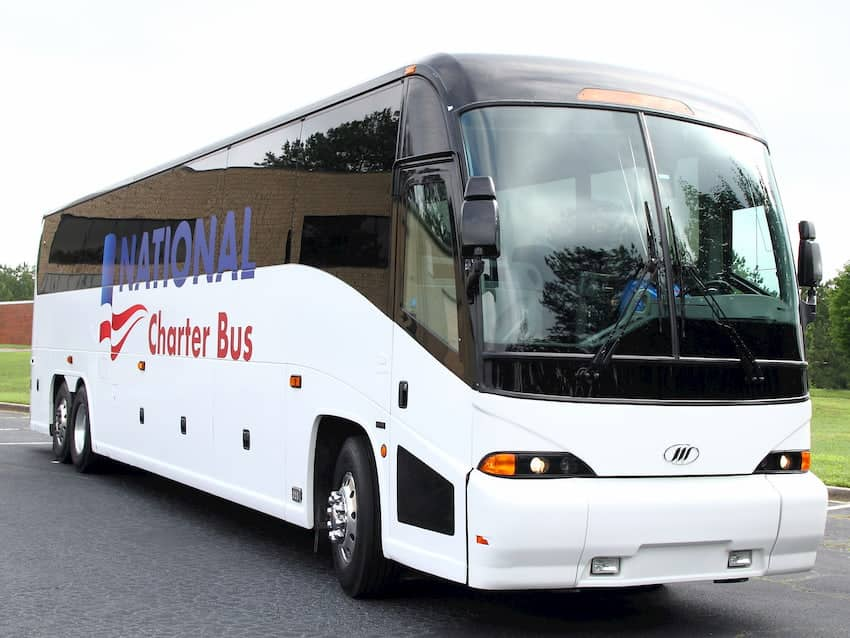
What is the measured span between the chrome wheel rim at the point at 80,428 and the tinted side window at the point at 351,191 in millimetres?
6895

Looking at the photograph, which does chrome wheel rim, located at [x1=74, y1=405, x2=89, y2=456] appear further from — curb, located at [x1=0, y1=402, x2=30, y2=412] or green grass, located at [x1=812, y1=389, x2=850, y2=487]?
curb, located at [x1=0, y1=402, x2=30, y2=412]

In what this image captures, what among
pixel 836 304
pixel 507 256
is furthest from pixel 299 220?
pixel 836 304

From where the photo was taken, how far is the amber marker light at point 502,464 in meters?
6.31

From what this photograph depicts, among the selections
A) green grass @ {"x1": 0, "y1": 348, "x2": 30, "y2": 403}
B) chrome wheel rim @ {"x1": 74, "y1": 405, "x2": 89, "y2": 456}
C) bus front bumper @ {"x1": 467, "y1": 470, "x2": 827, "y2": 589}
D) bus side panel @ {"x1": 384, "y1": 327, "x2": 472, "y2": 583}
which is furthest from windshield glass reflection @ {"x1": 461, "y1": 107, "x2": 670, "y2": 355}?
green grass @ {"x1": 0, "y1": 348, "x2": 30, "y2": 403}

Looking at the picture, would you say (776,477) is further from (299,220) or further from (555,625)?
(299,220)

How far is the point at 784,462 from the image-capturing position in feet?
22.8

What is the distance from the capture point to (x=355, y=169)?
817 centimetres

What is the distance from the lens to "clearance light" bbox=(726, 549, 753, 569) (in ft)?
21.8

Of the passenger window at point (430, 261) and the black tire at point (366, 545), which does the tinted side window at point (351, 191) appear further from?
the black tire at point (366, 545)

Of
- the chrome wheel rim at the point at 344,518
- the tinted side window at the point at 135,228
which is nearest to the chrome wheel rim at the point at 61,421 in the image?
the tinted side window at the point at 135,228

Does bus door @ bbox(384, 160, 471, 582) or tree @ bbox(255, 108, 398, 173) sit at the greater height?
tree @ bbox(255, 108, 398, 173)

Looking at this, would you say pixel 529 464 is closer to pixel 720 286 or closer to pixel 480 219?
pixel 480 219

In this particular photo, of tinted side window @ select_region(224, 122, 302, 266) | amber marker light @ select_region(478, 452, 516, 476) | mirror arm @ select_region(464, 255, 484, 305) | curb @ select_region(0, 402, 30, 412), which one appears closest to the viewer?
amber marker light @ select_region(478, 452, 516, 476)

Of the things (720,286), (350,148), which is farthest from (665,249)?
(350,148)
